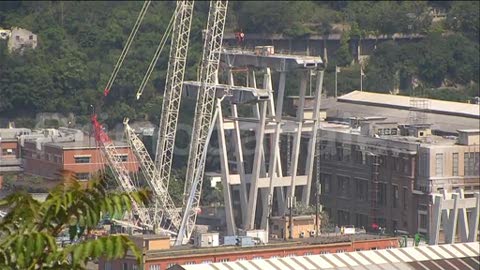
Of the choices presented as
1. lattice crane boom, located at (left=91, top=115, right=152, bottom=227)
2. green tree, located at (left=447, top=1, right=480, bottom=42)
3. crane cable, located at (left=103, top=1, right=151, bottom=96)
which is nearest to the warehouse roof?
lattice crane boom, located at (left=91, top=115, right=152, bottom=227)

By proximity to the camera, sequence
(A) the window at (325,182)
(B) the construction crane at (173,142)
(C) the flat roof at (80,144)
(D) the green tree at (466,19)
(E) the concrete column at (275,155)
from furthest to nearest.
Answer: (D) the green tree at (466,19), (C) the flat roof at (80,144), (A) the window at (325,182), (E) the concrete column at (275,155), (B) the construction crane at (173,142)

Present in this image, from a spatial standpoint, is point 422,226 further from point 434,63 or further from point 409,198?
point 434,63

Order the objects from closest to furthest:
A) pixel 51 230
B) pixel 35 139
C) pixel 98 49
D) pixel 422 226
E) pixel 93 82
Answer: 1. pixel 51 230
2. pixel 422 226
3. pixel 35 139
4. pixel 93 82
5. pixel 98 49

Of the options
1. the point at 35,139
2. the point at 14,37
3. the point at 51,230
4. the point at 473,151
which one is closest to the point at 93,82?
the point at 14,37

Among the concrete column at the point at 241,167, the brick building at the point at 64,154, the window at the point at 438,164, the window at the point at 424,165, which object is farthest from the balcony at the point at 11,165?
the window at the point at 438,164

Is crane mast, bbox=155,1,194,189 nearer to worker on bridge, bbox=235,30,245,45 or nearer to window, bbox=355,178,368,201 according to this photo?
window, bbox=355,178,368,201

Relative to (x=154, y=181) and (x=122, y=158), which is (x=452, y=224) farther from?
(x=122, y=158)

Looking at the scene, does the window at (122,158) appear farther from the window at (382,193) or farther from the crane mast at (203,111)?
the window at (382,193)
